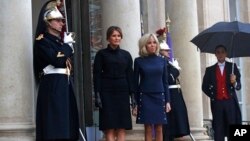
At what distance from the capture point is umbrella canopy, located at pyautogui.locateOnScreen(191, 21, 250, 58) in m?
12.1

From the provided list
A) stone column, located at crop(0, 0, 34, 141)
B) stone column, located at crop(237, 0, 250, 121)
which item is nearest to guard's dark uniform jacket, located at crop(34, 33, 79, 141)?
stone column, located at crop(0, 0, 34, 141)

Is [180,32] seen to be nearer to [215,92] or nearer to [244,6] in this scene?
[215,92]

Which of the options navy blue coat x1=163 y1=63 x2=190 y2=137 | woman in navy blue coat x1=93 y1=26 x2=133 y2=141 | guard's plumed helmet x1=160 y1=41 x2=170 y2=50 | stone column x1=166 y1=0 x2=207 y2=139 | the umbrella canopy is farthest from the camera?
stone column x1=166 y1=0 x2=207 y2=139

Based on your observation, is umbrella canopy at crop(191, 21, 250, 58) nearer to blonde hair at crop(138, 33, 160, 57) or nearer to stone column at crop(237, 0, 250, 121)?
blonde hair at crop(138, 33, 160, 57)

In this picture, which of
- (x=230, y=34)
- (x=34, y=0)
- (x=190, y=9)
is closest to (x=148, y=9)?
(x=190, y=9)

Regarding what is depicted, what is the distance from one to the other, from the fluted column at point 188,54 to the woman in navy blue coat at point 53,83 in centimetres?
500

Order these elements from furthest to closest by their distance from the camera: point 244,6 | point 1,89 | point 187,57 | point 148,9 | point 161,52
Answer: point 244,6 → point 148,9 → point 187,57 → point 161,52 → point 1,89

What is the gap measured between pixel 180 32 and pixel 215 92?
2.66m

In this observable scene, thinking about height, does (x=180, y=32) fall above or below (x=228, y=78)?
above

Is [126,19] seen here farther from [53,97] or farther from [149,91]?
[53,97]

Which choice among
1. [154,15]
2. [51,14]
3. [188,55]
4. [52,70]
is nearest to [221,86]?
[188,55]

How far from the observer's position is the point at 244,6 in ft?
66.7

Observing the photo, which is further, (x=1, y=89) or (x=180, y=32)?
(x=180, y=32)

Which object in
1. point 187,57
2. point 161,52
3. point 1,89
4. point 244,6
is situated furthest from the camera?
point 244,6
